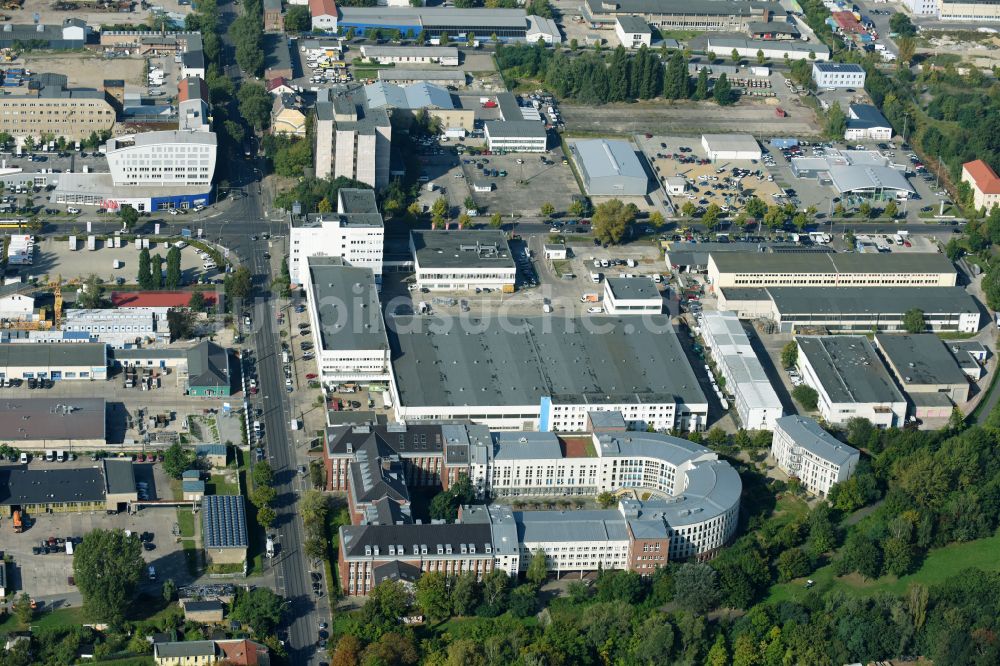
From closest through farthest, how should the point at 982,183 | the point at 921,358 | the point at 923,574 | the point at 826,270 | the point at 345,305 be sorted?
the point at 923,574, the point at 345,305, the point at 921,358, the point at 826,270, the point at 982,183

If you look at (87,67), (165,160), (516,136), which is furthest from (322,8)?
(165,160)

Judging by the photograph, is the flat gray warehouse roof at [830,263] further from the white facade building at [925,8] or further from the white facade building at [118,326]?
the white facade building at [925,8]

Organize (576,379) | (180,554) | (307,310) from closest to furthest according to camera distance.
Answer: (180,554), (576,379), (307,310)

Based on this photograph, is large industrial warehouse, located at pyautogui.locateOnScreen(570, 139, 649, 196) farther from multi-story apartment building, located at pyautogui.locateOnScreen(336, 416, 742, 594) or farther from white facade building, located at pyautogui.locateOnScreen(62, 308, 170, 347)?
white facade building, located at pyautogui.locateOnScreen(62, 308, 170, 347)

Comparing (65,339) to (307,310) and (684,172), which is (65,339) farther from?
(684,172)

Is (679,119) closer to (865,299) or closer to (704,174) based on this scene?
(704,174)

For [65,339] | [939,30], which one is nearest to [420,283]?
[65,339]
